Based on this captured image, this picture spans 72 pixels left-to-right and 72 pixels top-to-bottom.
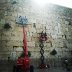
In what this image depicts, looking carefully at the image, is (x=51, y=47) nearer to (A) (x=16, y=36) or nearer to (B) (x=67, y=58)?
(B) (x=67, y=58)

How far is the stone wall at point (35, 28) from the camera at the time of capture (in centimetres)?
1077

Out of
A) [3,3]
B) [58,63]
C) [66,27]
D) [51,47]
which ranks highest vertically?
[3,3]

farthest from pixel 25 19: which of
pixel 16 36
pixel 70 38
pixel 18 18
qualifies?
pixel 70 38

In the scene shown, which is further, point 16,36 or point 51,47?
point 51,47

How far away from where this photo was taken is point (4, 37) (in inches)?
421

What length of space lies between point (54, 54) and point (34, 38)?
1.55 m

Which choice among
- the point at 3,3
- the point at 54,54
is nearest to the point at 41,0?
the point at 3,3

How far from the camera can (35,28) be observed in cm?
1156

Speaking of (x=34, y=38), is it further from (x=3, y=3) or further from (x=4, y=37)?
(x=3, y=3)

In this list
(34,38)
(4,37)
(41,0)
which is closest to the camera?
(4,37)

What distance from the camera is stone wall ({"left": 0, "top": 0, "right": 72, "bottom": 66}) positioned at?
1077cm

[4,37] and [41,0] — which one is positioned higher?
[41,0]

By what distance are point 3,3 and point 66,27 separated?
4193 millimetres

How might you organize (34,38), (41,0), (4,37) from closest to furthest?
1. (4,37)
2. (34,38)
3. (41,0)
